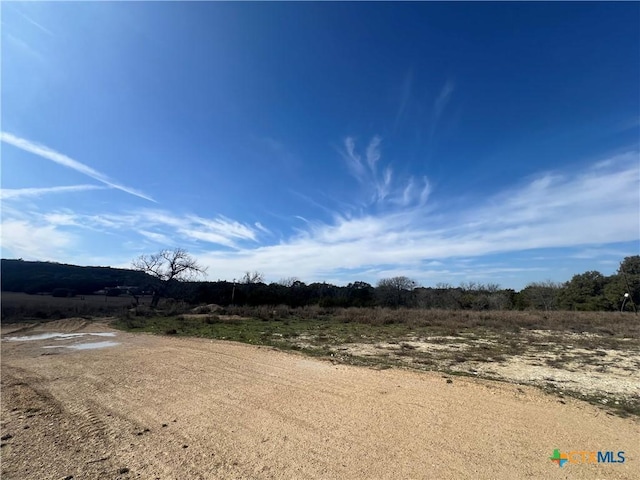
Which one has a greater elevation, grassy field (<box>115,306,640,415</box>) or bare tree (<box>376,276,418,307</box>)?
bare tree (<box>376,276,418,307</box>)

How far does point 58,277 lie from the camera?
52.7m

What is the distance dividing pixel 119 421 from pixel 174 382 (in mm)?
2501

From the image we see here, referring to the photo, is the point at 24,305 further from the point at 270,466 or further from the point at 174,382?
the point at 270,466

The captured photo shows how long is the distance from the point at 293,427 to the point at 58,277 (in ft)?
204

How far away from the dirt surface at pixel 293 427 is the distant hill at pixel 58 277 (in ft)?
136

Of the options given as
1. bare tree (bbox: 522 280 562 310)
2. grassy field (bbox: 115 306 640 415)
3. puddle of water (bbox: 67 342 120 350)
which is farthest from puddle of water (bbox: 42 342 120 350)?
bare tree (bbox: 522 280 562 310)

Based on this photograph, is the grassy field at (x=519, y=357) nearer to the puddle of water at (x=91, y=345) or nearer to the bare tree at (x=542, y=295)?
the puddle of water at (x=91, y=345)

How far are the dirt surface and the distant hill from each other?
4143 cm

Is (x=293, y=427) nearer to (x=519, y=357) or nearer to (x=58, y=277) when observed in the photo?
(x=519, y=357)

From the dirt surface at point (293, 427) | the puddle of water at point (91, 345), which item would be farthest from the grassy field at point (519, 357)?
the puddle of water at point (91, 345)

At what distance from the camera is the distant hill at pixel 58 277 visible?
159ft

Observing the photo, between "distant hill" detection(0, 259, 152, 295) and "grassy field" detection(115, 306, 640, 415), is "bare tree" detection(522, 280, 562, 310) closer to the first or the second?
"grassy field" detection(115, 306, 640, 415)

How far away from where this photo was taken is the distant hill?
48.4 m

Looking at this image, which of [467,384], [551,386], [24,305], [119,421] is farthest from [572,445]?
[24,305]
